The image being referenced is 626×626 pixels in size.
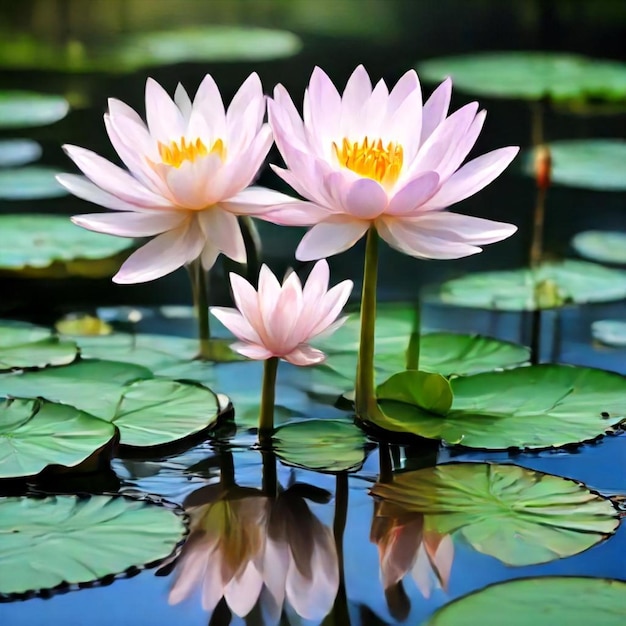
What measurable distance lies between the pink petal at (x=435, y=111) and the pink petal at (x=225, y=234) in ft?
0.58

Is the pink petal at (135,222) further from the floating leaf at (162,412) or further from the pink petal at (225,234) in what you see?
the floating leaf at (162,412)

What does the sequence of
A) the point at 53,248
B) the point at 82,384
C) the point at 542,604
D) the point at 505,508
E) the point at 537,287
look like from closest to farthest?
the point at 542,604
the point at 505,508
the point at 82,384
the point at 537,287
the point at 53,248

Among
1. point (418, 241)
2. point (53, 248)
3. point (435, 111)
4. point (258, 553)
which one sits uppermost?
point (435, 111)

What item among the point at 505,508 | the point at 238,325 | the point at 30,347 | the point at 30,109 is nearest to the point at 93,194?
the point at 238,325

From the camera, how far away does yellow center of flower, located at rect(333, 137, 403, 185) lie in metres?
0.72

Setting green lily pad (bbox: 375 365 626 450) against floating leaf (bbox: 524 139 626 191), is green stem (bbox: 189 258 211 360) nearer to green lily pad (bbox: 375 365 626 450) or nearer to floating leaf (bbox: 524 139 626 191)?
green lily pad (bbox: 375 365 626 450)

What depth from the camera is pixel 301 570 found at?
61cm

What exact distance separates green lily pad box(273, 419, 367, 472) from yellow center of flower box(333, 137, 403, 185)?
224mm

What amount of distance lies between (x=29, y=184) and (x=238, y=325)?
1037mm

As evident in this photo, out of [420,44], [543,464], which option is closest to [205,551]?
[543,464]

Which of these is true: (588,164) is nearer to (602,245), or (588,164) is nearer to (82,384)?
(602,245)

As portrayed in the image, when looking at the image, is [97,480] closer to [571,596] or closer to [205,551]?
[205,551]

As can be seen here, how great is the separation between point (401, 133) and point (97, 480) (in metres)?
0.37

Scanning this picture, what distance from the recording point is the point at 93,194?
2.51ft
